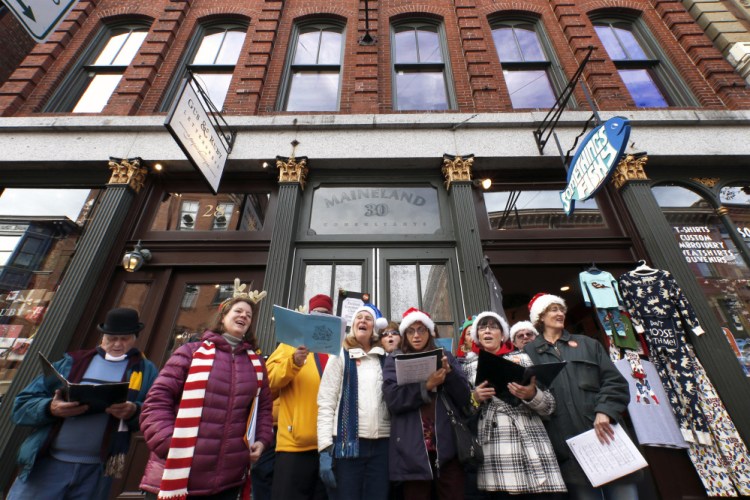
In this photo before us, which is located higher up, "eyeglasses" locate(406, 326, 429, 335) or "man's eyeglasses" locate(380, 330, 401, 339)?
"man's eyeglasses" locate(380, 330, 401, 339)

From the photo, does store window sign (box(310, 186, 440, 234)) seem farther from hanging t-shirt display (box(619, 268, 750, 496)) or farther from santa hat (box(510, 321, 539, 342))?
hanging t-shirt display (box(619, 268, 750, 496))

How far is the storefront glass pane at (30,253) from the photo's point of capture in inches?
222

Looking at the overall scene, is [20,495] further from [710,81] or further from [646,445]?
[710,81]

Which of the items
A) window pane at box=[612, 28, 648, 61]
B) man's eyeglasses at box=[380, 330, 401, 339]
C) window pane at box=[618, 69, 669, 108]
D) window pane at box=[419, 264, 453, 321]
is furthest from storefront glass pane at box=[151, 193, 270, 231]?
window pane at box=[612, 28, 648, 61]

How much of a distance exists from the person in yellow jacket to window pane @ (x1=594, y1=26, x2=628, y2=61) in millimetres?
10609

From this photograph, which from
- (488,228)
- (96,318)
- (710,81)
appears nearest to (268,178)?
(96,318)

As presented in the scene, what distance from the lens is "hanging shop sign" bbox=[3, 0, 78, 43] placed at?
3395 millimetres

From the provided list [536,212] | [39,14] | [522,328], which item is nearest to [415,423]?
[522,328]

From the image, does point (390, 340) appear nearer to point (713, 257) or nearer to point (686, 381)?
point (686, 381)

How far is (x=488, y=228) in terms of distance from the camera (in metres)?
6.47

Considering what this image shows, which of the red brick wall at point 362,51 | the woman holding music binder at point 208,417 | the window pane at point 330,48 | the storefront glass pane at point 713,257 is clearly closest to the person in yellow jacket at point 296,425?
the woman holding music binder at point 208,417

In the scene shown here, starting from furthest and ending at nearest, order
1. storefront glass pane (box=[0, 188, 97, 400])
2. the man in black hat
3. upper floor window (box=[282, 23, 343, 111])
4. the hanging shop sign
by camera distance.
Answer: upper floor window (box=[282, 23, 343, 111])
storefront glass pane (box=[0, 188, 97, 400])
the hanging shop sign
the man in black hat

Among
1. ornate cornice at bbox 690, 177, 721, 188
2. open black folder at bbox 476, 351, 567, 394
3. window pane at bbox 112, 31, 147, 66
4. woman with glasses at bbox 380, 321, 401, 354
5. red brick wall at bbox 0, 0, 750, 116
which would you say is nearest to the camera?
open black folder at bbox 476, 351, 567, 394

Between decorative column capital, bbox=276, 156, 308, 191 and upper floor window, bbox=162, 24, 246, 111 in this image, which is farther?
upper floor window, bbox=162, 24, 246, 111
